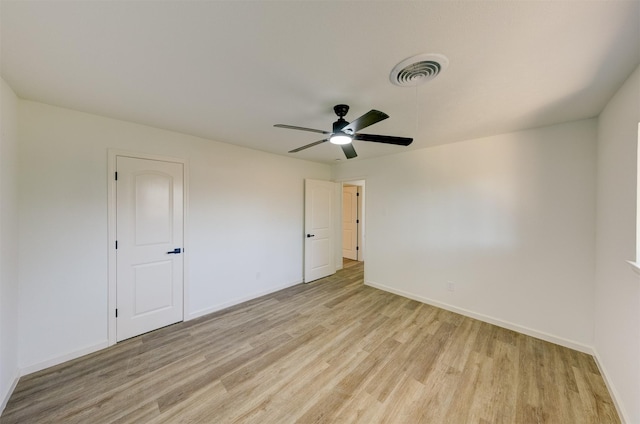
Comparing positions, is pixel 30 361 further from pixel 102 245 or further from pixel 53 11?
pixel 53 11

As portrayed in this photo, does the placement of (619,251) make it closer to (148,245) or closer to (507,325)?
(507,325)

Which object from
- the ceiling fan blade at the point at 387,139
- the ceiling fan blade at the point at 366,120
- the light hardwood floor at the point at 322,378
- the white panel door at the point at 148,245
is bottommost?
the light hardwood floor at the point at 322,378

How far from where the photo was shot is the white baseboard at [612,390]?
5.04ft

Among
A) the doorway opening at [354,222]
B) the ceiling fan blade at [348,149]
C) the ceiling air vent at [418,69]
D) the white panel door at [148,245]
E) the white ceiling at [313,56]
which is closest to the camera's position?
the white ceiling at [313,56]

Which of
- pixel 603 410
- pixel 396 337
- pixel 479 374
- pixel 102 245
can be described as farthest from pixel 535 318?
pixel 102 245

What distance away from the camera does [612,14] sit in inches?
41.5

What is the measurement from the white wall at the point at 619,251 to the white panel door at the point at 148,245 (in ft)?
13.5

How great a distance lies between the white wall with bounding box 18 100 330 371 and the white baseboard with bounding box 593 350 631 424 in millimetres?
3887

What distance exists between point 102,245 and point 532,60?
394 cm

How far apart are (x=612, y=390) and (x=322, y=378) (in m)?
2.27

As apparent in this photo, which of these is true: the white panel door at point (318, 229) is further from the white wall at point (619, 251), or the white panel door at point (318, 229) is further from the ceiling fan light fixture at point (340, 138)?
the white wall at point (619, 251)

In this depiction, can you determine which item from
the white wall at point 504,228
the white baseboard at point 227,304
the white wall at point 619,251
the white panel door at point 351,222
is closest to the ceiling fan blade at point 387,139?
the white wall at point 619,251

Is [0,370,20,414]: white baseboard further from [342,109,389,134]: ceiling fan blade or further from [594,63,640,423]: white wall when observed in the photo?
[594,63,640,423]: white wall

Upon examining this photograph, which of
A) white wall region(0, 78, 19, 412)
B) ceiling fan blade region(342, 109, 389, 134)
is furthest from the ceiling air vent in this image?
white wall region(0, 78, 19, 412)
